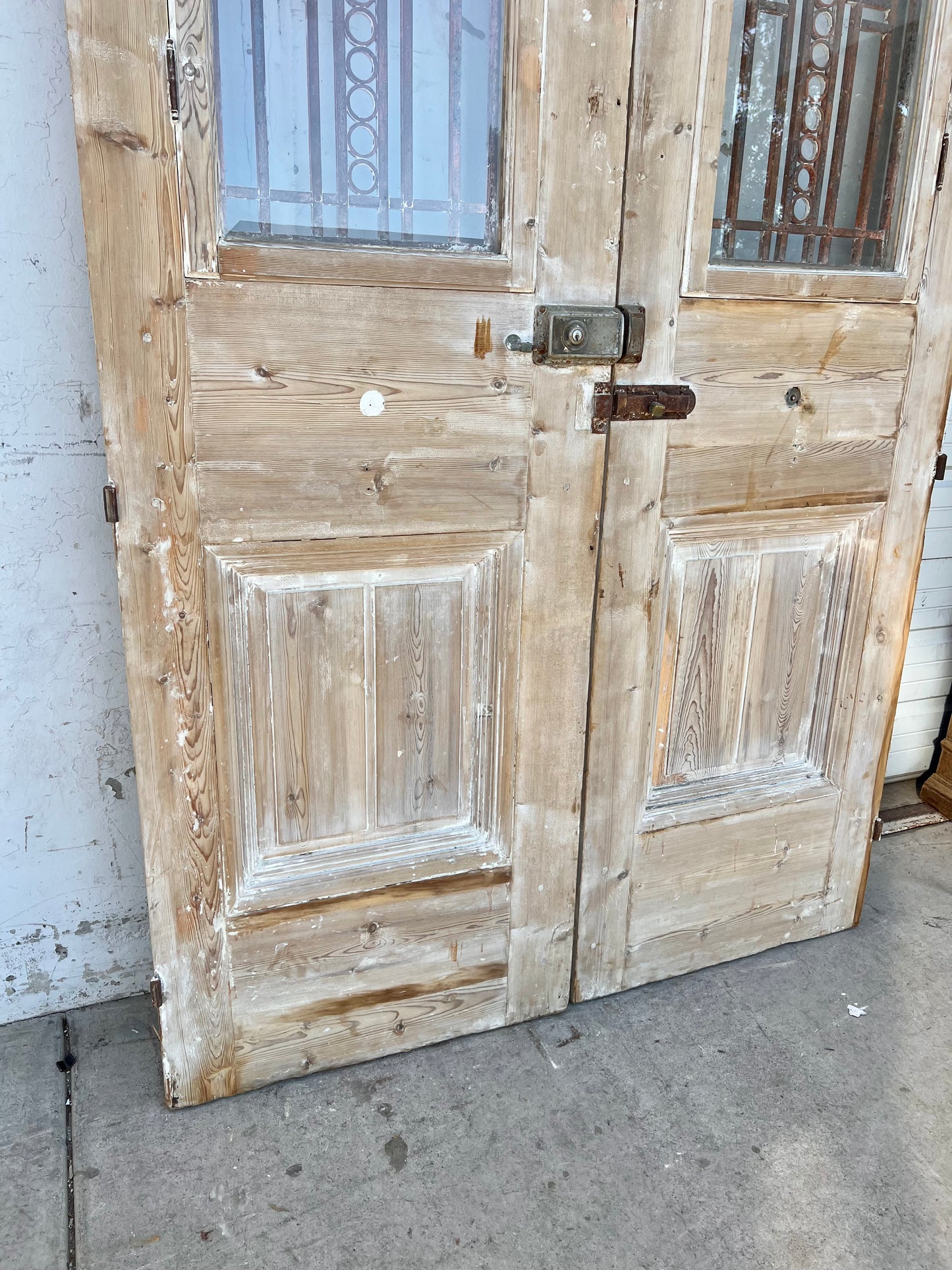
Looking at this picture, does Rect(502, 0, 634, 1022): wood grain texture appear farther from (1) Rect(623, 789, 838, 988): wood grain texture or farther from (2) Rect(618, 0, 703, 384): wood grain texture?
(1) Rect(623, 789, 838, 988): wood grain texture

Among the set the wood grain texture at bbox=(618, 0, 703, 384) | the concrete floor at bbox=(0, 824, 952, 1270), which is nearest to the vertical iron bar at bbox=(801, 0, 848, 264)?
the wood grain texture at bbox=(618, 0, 703, 384)

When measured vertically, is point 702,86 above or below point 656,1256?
above

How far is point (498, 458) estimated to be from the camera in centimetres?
149

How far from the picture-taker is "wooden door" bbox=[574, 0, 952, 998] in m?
1.53

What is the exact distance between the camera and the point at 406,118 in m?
1.37

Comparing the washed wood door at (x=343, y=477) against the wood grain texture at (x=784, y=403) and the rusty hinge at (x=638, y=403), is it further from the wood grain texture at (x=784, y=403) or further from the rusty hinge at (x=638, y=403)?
the wood grain texture at (x=784, y=403)

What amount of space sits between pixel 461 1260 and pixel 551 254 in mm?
1527

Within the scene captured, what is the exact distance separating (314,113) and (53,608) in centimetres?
90

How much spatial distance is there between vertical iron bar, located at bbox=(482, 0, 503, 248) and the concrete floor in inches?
57.5

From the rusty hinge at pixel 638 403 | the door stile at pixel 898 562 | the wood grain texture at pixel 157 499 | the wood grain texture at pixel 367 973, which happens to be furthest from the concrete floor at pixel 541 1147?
the rusty hinge at pixel 638 403

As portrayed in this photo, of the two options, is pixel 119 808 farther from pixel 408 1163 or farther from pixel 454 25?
pixel 454 25

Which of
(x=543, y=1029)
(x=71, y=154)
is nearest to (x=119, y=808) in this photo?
(x=543, y=1029)

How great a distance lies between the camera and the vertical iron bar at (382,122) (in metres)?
1.33

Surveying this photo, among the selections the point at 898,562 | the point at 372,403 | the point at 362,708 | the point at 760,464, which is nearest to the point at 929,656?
the point at 898,562
